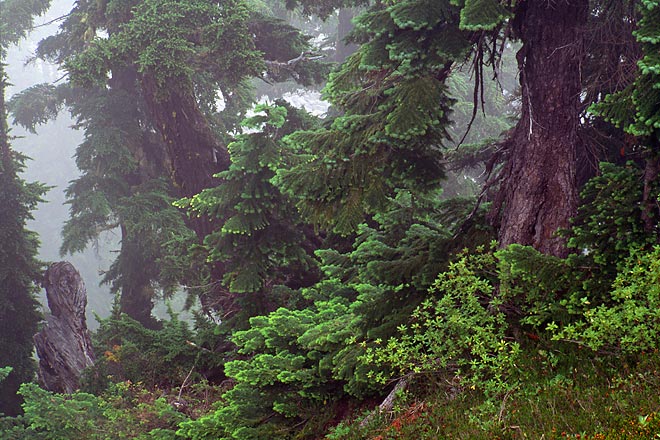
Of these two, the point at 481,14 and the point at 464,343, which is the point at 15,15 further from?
the point at 464,343

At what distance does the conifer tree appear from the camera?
14062 millimetres

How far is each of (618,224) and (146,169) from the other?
14.2 m

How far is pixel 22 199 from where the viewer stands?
15.4m

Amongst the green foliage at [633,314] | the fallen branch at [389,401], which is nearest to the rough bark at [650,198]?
the green foliage at [633,314]

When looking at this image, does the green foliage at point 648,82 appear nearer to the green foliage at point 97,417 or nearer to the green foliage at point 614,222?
the green foliage at point 614,222

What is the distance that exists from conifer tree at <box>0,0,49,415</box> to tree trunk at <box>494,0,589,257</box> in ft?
43.4

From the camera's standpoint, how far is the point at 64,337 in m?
12.1

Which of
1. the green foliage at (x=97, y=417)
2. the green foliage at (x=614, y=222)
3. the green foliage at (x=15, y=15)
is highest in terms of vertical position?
the green foliage at (x=15, y=15)

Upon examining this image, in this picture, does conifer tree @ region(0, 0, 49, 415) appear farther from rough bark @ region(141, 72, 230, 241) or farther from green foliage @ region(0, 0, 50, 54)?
rough bark @ region(141, 72, 230, 241)

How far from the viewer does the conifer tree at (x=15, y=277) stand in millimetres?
14062

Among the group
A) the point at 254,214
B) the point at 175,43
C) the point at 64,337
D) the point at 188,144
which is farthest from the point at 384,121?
the point at 64,337

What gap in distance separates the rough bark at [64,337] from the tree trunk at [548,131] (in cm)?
996

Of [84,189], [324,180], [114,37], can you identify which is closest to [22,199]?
[84,189]

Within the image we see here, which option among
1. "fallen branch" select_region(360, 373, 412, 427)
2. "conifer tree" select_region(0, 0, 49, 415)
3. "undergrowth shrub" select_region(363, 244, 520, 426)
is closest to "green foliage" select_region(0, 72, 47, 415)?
"conifer tree" select_region(0, 0, 49, 415)
